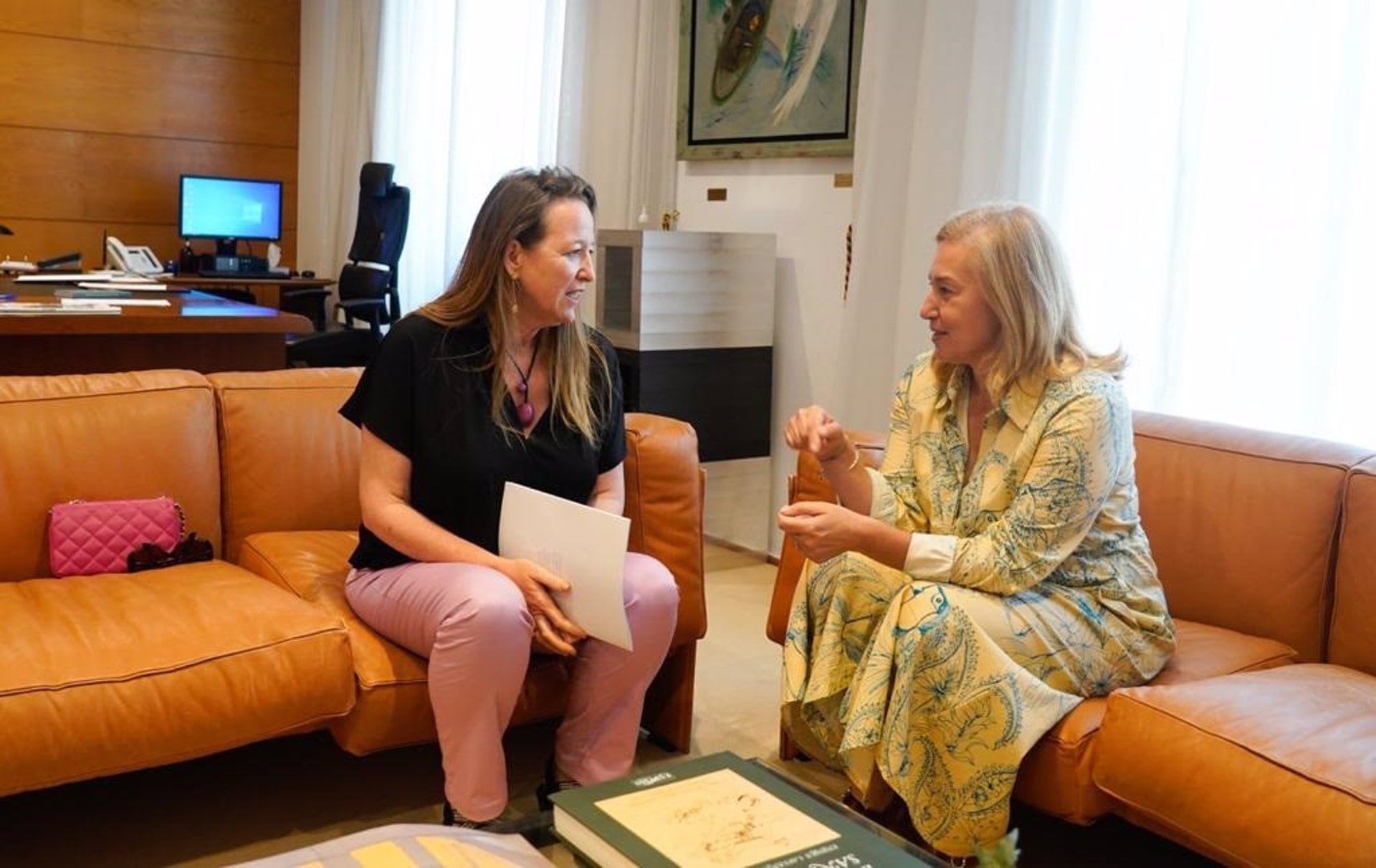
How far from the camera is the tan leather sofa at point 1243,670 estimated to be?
167 centimetres

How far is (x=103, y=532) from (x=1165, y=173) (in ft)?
7.73

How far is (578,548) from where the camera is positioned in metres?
1.98

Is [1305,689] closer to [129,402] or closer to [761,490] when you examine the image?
[129,402]

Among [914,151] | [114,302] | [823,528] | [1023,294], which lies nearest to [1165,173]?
[914,151]

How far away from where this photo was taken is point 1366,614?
2.16m

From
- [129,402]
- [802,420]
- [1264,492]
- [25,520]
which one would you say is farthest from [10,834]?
[1264,492]

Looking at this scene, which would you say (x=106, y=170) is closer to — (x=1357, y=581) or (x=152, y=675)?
(x=152, y=675)

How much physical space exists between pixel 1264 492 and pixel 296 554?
1790mm

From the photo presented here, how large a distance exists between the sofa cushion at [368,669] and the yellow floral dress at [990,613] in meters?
0.44

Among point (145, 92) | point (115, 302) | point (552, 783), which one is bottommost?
point (552, 783)

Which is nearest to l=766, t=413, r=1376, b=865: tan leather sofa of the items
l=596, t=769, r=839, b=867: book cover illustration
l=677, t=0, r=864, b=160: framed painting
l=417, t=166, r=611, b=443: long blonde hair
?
l=417, t=166, r=611, b=443: long blonde hair

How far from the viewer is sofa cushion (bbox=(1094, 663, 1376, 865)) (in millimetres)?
1616

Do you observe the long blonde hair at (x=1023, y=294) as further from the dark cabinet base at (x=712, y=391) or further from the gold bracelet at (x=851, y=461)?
the dark cabinet base at (x=712, y=391)

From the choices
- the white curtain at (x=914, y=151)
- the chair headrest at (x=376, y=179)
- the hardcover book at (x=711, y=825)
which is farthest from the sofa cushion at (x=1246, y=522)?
the chair headrest at (x=376, y=179)
